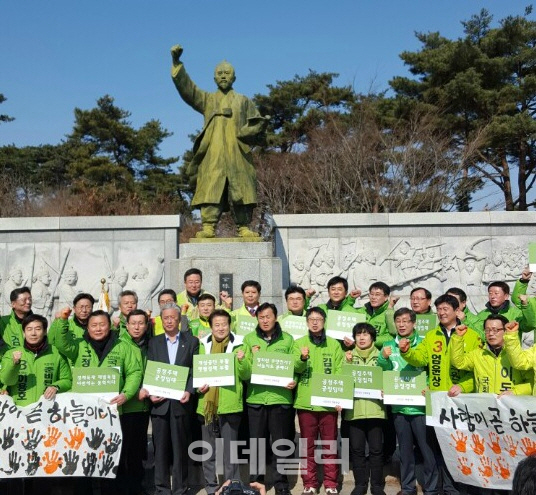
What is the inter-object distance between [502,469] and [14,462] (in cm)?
353

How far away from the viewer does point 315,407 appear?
534 cm

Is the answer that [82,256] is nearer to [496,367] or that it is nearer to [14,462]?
[14,462]

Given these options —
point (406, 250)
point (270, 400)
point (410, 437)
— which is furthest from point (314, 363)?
point (406, 250)

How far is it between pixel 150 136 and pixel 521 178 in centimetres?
1585

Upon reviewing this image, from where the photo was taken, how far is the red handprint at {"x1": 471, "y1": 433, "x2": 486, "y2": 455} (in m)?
4.83

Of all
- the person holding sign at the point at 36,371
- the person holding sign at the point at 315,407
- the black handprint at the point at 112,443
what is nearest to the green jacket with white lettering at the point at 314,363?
the person holding sign at the point at 315,407

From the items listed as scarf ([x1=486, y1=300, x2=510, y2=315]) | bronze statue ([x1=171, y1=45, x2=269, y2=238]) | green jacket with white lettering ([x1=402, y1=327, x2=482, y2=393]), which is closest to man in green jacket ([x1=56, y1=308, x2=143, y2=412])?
green jacket with white lettering ([x1=402, y1=327, x2=482, y2=393])

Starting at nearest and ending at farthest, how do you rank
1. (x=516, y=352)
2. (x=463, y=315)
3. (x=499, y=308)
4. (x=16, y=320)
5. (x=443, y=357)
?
(x=516, y=352) < (x=443, y=357) < (x=16, y=320) < (x=463, y=315) < (x=499, y=308)

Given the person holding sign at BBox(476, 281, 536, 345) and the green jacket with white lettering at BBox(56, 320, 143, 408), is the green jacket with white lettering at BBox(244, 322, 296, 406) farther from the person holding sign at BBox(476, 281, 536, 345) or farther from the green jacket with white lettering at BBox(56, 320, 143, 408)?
A: the person holding sign at BBox(476, 281, 536, 345)

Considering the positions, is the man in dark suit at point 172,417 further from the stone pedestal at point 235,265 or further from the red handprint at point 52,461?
the stone pedestal at point 235,265

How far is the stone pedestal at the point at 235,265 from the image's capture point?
933cm

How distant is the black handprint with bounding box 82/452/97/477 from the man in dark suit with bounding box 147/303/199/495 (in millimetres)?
506

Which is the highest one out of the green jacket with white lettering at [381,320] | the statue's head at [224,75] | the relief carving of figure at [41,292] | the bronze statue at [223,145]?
the statue's head at [224,75]

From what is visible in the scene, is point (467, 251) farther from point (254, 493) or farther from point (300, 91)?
point (300, 91)
